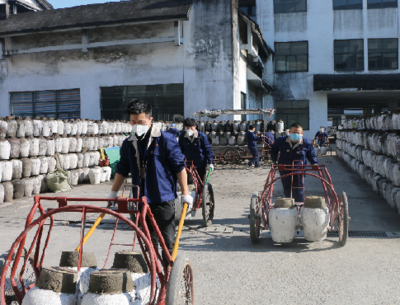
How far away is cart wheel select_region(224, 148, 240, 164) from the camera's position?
2106 centimetres

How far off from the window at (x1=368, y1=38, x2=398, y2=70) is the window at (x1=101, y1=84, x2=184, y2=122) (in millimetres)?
17081

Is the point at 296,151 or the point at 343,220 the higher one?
the point at 296,151

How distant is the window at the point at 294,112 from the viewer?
109 ft

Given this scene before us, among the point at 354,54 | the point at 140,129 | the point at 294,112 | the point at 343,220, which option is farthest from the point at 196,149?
the point at 354,54

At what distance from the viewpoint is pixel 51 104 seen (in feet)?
86.8

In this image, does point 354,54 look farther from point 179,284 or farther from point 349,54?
point 179,284

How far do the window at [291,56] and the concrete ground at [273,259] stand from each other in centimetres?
2493

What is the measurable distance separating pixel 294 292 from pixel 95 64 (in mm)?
23174

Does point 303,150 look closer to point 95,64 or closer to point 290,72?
point 95,64

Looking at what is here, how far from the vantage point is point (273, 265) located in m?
5.55

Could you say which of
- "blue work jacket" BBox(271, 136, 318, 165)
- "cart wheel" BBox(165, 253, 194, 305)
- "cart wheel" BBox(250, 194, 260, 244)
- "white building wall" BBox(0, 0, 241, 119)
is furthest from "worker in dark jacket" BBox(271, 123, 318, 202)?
"white building wall" BBox(0, 0, 241, 119)

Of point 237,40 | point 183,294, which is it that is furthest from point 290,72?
point 183,294

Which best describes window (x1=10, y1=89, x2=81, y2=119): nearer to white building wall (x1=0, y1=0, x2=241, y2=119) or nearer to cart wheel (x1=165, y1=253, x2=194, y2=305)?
white building wall (x1=0, y1=0, x2=241, y2=119)

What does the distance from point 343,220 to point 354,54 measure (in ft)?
97.0
